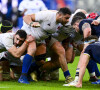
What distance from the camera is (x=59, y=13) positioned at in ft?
27.2

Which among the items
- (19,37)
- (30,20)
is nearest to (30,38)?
(19,37)

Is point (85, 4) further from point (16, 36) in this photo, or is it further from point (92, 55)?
point (92, 55)

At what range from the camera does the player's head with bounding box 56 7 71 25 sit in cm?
826

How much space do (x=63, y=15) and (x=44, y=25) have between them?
0.48 meters

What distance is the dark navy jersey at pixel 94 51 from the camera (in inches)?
284

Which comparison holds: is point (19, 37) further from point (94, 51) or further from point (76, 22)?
point (94, 51)

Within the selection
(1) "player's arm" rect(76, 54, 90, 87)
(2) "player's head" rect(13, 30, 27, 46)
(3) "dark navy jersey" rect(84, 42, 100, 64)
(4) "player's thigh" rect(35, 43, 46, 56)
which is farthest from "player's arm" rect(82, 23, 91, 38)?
(4) "player's thigh" rect(35, 43, 46, 56)

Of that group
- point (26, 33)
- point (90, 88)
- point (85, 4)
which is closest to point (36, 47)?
point (26, 33)

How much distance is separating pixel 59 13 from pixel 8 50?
1.24 m

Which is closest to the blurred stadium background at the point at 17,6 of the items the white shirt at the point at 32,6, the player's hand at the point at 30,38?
the white shirt at the point at 32,6

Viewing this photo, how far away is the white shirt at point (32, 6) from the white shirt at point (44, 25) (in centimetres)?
601

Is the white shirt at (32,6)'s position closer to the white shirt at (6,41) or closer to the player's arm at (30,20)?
the white shirt at (6,41)

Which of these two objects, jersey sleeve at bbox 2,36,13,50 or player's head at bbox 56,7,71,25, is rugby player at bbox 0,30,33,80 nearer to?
jersey sleeve at bbox 2,36,13,50

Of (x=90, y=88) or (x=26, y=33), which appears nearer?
(x=90, y=88)
